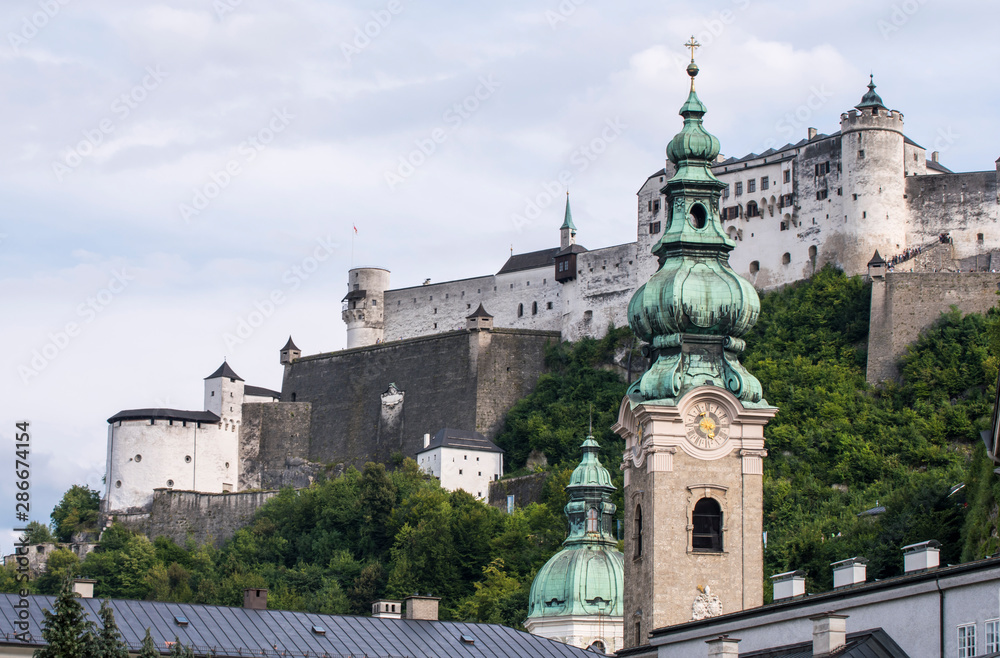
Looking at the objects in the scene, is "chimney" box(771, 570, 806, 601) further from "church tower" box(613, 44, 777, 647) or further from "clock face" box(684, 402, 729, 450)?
"clock face" box(684, 402, 729, 450)

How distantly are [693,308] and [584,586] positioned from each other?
50.7 feet

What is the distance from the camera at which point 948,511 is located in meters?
50.2

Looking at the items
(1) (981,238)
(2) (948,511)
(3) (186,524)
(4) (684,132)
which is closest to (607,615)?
(2) (948,511)

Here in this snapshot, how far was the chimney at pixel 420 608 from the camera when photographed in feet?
115

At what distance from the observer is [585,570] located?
50000 mm

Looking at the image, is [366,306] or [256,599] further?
[366,306]

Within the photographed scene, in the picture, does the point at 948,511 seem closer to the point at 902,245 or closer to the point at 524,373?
the point at 902,245

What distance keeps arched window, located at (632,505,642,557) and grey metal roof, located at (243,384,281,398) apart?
59.6 meters

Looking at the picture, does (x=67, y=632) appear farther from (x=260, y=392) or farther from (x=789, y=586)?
(x=260, y=392)

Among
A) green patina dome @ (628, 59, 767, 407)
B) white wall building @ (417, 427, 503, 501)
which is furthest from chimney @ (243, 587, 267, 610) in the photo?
white wall building @ (417, 427, 503, 501)

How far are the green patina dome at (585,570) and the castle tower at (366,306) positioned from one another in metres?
40.1

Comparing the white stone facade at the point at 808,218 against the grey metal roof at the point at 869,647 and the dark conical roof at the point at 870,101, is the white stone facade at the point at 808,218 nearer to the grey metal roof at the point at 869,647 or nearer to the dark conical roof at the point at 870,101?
the dark conical roof at the point at 870,101

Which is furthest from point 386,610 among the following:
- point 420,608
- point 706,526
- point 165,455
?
point 165,455

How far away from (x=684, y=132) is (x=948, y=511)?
16.3 m
